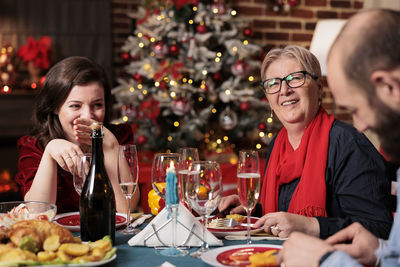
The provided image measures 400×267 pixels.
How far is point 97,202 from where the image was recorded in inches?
54.4

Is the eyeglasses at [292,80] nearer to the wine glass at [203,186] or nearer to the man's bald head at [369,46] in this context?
the wine glass at [203,186]

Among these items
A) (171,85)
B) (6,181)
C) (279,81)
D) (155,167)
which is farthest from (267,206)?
(6,181)

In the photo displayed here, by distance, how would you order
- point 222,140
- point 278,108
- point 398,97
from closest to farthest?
point 398,97 < point 278,108 < point 222,140

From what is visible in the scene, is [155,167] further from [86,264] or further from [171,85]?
[171,85]

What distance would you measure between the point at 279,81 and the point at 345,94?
0.85 m

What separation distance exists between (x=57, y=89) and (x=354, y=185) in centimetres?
125

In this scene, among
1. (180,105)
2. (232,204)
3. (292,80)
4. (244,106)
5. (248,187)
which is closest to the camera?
(248,187)

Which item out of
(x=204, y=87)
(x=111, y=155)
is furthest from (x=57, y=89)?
(x=204, y=87)

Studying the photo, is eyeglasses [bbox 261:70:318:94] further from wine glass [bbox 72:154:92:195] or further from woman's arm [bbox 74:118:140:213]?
wine glass [bbox 72:154:92:195]

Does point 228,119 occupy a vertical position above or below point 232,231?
above

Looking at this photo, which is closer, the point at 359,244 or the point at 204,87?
the point at 359,244

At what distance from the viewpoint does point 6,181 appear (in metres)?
4.89

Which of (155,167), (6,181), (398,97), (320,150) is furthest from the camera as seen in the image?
(6,181)

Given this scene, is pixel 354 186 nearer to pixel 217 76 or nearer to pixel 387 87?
pixel 387 87
